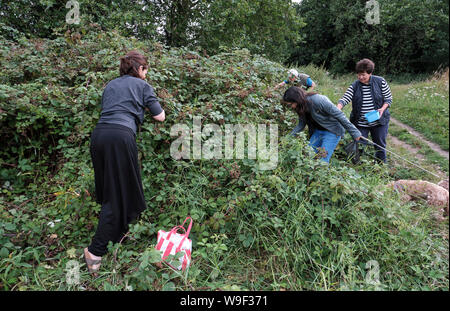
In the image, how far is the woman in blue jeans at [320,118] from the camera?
3.06 meters

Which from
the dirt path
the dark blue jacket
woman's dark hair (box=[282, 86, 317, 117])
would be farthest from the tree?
woman's dark hair (box=[282, 86, 317, 117])

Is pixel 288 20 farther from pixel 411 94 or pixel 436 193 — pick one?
pixel 436 193

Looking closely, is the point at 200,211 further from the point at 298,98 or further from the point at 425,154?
the point at 425,154

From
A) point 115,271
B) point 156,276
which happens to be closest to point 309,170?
point 156,276

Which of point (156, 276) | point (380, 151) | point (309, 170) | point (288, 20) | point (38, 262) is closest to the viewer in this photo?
point (156, 276)

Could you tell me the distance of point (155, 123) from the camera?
9.76 ft

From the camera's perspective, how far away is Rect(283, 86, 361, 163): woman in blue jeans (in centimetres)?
306

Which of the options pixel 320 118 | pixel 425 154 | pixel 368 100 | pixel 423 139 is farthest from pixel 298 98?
pixel 423 139

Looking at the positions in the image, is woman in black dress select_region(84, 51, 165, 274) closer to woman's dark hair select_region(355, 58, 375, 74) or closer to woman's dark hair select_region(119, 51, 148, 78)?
woman's dark hair select_region(119, 51, 148, 78)

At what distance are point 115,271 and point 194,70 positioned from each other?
2.80 m

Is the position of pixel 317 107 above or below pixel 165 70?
below

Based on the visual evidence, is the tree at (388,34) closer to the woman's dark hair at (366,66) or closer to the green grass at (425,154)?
the green grass at (425,154)

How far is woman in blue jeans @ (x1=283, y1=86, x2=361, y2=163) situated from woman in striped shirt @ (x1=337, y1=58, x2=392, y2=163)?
513 millimetres

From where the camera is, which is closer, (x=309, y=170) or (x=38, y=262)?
(x=38, y=262)
